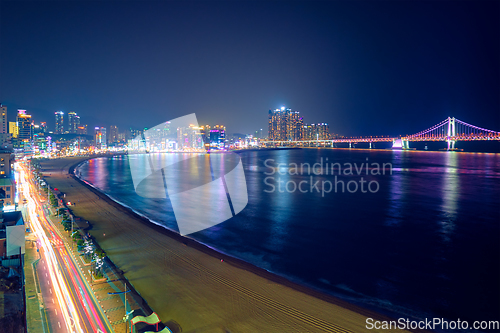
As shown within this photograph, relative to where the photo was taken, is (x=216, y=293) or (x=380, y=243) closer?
(x=216, y=293)

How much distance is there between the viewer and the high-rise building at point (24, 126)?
63281mm

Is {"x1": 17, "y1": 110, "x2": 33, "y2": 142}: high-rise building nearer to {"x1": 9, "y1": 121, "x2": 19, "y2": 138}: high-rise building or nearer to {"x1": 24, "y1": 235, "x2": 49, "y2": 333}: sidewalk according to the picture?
{"x1": 9, "y1": 121, "x2": 19, "y2": 138}: high-rise building

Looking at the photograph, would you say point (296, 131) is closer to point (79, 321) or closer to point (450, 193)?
point (450, 193)

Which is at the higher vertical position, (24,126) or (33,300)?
(24,126)

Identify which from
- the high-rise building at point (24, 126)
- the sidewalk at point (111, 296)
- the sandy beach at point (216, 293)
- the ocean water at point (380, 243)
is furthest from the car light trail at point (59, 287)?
the high-rise building at point (24, 126)

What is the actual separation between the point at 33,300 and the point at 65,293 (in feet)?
1.54

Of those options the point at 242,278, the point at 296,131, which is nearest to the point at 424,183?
the point at 242,278

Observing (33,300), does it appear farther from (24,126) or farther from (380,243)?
(24,126)

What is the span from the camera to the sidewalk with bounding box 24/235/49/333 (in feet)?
13.8

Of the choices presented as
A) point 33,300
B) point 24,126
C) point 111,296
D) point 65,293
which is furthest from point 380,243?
point 24,126

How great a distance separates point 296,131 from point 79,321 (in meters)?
131

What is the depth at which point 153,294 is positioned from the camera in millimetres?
5191

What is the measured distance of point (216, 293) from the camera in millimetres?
5180

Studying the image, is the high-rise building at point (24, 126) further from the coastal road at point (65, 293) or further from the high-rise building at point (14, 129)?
the coastal road at point (65, 293)
